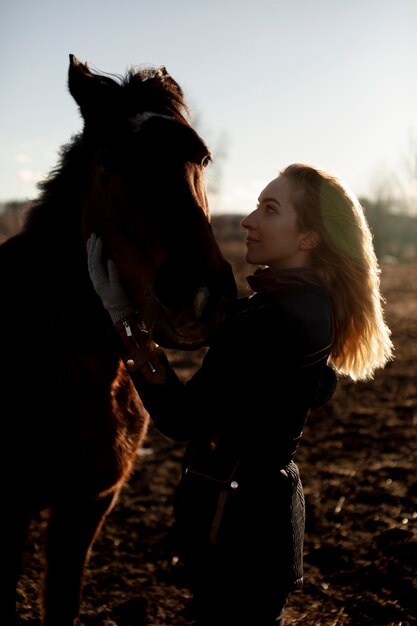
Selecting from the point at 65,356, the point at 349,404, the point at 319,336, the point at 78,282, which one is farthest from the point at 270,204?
the point at 349,404

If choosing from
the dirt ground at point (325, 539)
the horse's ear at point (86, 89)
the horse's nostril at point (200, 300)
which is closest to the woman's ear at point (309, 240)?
the horse's nostril at point (200, 300)

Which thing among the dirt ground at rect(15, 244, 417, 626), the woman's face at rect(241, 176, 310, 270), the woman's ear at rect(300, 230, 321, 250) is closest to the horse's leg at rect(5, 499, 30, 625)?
the dirt ground at rect(15, 244, 417, 626)

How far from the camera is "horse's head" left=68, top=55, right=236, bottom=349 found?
1894mm

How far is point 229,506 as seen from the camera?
1.93m

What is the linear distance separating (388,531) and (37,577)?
8.27 feet

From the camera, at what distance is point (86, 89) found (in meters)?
2.49

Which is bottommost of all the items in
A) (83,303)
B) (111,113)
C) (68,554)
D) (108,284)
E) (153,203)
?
(68,554)

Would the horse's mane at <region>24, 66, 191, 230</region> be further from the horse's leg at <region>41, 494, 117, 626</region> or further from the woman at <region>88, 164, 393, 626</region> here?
the horse's leg at <region>41, 494, 117, 626</region>

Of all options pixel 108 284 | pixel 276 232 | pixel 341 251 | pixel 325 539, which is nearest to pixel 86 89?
pixel 108 284

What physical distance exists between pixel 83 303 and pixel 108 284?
35 centimetres

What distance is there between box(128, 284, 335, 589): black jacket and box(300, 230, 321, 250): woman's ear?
0.21m

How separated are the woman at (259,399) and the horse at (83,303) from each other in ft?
0.50

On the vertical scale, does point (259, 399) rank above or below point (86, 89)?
below

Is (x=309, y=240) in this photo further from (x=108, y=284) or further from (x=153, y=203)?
(x=108, y=284)
